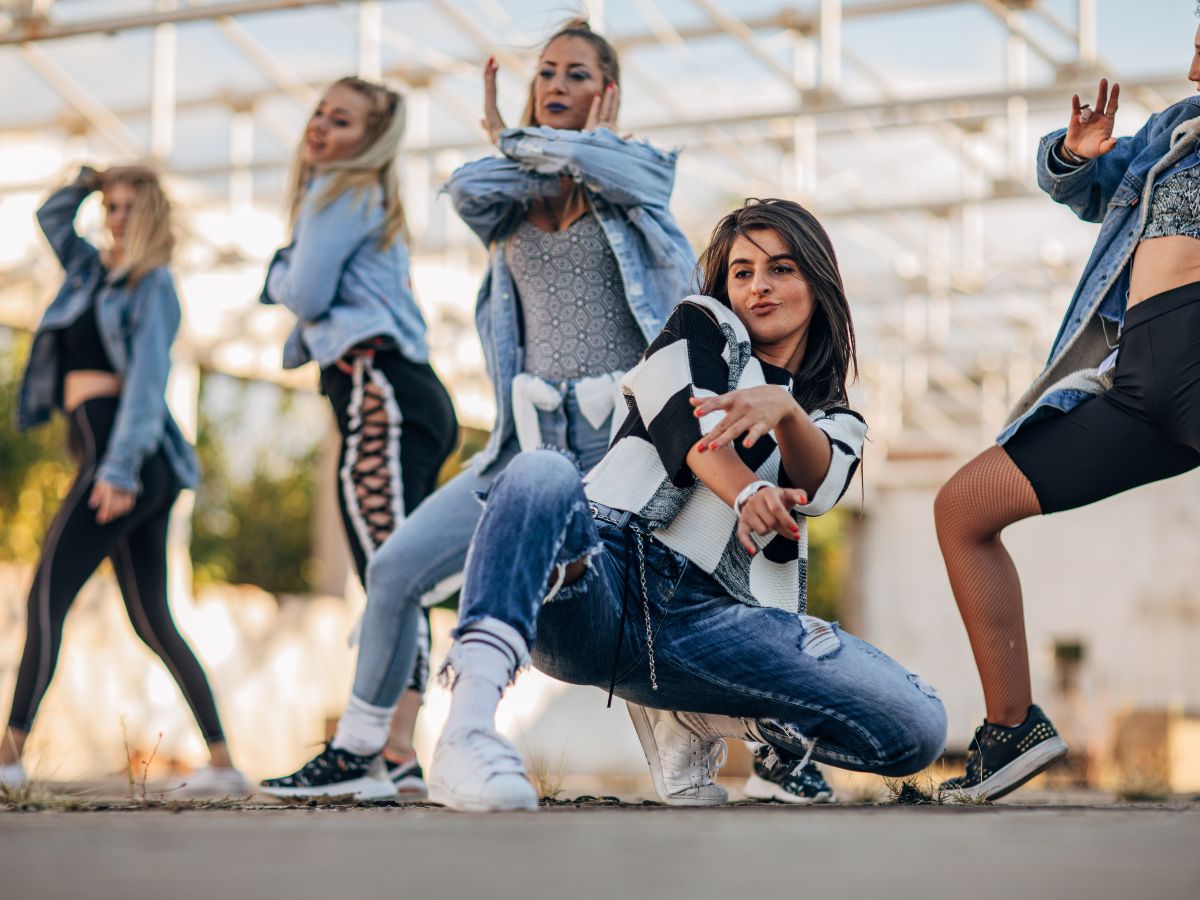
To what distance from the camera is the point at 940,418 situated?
2083 cm

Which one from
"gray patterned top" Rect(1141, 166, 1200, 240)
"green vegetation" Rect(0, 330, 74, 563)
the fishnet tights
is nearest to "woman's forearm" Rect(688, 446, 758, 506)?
the fishnet tights

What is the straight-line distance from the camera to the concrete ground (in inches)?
58.2

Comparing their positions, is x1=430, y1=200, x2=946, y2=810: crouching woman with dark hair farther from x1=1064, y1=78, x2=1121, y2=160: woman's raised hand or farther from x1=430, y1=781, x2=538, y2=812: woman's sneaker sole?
x1=1064, y1=78, x2=1121, y2=160: woman's raised hand

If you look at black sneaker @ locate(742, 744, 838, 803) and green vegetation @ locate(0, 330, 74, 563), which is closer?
black sneaker @ locate(742, 744, 838, 803)

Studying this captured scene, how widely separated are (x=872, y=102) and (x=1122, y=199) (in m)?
5.92

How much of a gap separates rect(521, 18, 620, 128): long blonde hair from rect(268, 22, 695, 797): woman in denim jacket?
0.09ft

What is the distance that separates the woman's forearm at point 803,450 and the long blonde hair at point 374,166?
190 centimetres

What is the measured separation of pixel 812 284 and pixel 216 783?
8.02 ft

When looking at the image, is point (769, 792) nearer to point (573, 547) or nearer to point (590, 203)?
point (590, 203)

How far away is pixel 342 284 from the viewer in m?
4.23

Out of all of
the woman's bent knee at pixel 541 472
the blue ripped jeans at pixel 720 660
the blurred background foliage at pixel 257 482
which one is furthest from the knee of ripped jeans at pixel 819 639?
the blurred background foliage at pixel 257 482

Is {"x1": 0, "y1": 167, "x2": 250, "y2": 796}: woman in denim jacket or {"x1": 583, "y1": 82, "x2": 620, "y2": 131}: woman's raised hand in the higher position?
{"x1": 583, "y1": 82, "x2": 620, "y2": 131}: woman's raised hand

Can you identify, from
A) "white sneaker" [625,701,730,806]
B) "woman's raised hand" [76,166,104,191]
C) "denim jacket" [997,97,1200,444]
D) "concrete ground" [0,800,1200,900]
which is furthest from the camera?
"woman's raised hand" [76,166,104,191]

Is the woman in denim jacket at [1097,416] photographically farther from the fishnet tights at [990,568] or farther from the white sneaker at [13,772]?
the white sneaker at [13,772]
